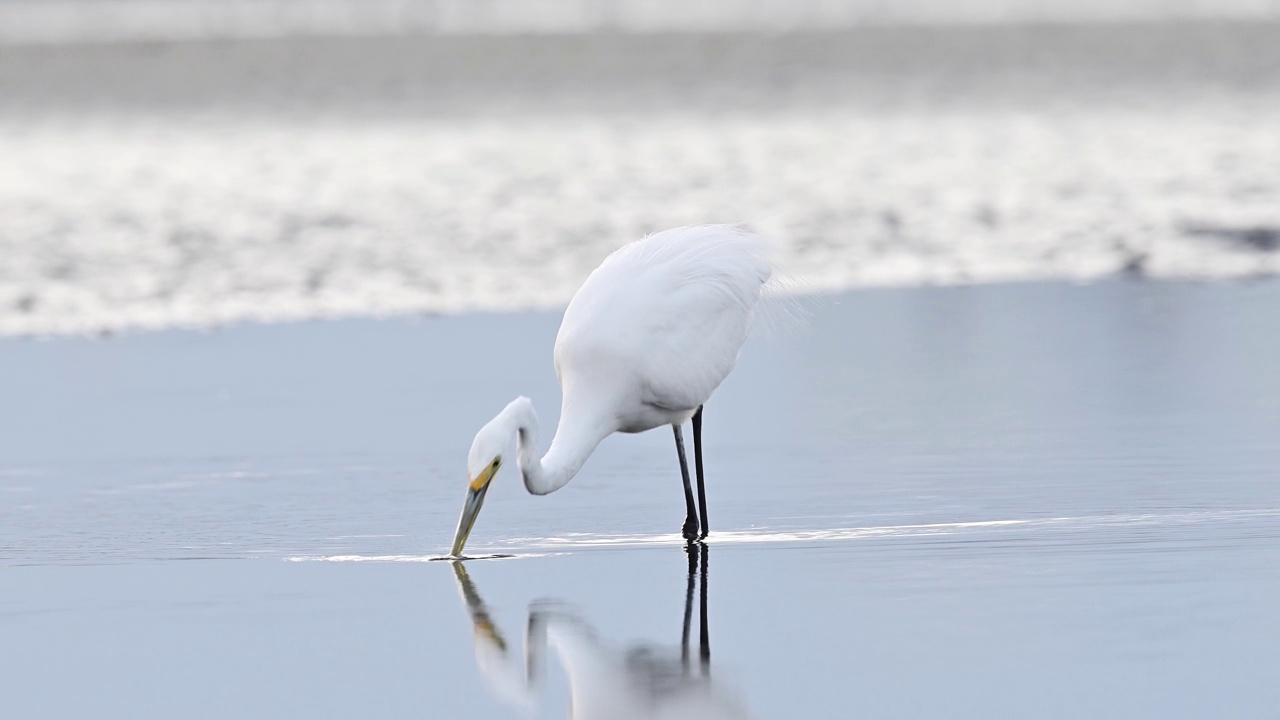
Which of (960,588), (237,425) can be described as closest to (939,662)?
(960,588)

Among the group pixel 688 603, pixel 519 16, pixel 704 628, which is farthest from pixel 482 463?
pixel 519 16

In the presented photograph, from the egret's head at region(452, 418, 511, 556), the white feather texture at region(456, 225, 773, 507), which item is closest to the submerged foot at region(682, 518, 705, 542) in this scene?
the white feather texture at region(456, 225, 773, 507)

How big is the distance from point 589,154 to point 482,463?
17.9m

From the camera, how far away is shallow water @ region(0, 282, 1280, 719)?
6.27 meters

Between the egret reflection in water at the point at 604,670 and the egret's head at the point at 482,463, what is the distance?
64 cm

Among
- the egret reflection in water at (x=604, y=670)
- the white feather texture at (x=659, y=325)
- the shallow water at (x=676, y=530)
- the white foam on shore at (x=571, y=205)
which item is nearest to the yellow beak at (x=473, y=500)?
the shallow water at (x=676, y=530)

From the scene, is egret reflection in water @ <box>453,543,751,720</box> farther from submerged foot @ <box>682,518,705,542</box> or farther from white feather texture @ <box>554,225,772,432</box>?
white feather texture @ <box>554,225,772,432</box>

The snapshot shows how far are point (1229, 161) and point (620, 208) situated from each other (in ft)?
22.3

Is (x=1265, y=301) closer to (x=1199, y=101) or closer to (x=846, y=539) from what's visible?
(x=846, y=539)

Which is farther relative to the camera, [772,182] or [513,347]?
[772,182]

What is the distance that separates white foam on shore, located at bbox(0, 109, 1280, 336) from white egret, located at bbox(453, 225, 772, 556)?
4870 mm

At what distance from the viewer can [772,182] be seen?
21781 millimetres

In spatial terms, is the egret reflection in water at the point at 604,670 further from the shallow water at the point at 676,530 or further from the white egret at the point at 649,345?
the white egret at the point at 649,345

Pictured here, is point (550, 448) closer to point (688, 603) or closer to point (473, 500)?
point (473, 500)
